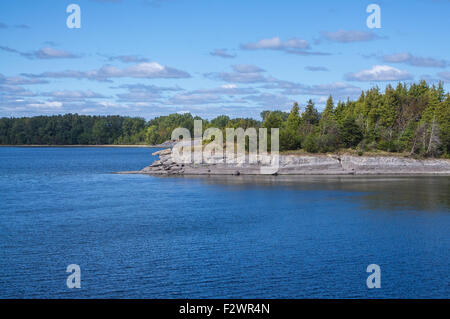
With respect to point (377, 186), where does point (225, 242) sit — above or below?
below

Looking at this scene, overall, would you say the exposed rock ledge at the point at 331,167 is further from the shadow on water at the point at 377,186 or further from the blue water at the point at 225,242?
the blue water at the point at 225,242

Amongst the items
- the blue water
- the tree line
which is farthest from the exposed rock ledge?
the blue water

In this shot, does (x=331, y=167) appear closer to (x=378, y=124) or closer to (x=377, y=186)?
(x=377, y=186)

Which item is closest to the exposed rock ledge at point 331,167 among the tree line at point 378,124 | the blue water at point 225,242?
the tree line at point 378,124

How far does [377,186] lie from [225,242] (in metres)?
35.7

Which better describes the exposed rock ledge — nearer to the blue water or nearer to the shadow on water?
the shadow on water

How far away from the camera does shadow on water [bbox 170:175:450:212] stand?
46.0 m

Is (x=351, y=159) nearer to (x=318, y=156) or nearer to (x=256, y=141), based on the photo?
(x=318, y=156)

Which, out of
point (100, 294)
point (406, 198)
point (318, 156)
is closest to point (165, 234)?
point (100, 294)

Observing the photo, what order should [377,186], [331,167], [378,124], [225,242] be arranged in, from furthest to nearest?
[378,124] < [331,167] < [377,186] < [225,242]

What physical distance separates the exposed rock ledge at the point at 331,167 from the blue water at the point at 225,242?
19.4 m

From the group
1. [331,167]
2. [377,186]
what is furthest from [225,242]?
[331,167]

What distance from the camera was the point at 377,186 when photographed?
60.7 m

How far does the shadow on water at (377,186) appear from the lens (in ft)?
151
